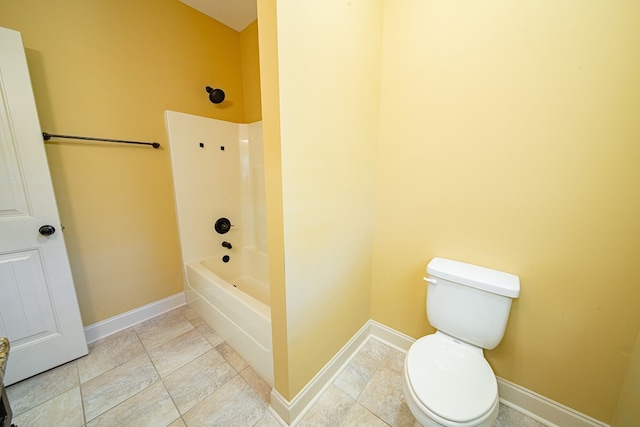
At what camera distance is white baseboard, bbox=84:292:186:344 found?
1678 millimetres

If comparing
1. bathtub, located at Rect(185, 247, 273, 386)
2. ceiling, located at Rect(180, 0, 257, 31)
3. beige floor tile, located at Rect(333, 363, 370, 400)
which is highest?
Answer: ceiling, located at Rect(180, 0, 257, 31)

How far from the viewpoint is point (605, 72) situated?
0.89 meters

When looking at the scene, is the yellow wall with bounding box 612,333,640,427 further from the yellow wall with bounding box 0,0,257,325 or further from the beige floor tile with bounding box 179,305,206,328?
the yellow wall with bounding box 0,0,257,325

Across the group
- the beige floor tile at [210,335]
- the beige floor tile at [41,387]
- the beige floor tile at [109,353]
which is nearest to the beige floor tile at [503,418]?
the beige floor tile at [210,335]

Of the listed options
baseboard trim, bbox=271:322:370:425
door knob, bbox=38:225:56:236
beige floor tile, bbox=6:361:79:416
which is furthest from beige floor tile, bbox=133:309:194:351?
baseboard trim, bbox=271:322:370:425

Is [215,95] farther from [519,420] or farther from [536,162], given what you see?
[519,420]

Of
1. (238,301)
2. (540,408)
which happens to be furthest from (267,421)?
(540,408)

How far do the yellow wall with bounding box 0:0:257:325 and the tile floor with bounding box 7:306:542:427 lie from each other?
1.46 ft

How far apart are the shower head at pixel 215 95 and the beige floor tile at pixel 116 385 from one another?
7.12ft

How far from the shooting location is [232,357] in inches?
60.6

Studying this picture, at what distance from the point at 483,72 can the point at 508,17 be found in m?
0.23

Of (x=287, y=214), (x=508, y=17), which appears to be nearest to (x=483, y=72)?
(x=508, y=17)

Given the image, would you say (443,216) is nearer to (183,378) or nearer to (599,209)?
(599,209)

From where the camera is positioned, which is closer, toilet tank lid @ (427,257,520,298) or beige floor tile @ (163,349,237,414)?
toilet tank lid @ (427,257,520,298)
